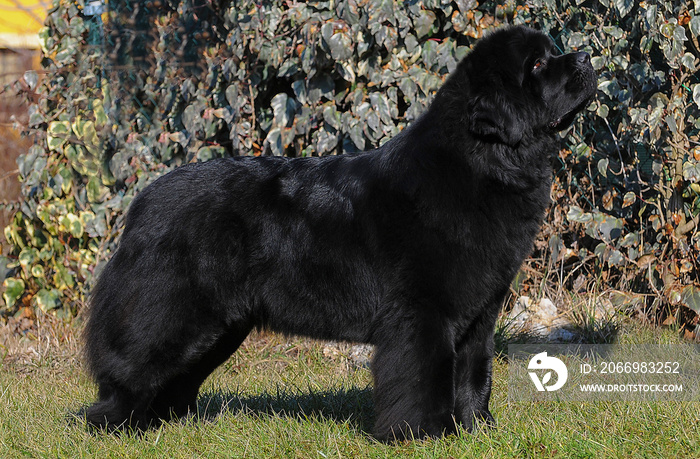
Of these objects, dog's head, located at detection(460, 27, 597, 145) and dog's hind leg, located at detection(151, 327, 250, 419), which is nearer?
dog's head, located at detection(460, 27, 597, 145)

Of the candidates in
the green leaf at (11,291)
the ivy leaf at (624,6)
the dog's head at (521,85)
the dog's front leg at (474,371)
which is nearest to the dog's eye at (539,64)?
the dog's head at (521,85)

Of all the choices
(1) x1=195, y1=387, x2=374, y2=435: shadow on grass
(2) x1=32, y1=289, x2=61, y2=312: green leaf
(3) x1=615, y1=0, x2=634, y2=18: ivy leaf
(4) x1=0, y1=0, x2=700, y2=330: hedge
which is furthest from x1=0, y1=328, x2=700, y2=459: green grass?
(3) x1=615, y1=0, x2=634, y2=18: ivy leaf

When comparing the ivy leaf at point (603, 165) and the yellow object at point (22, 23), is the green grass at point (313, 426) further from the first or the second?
the yellow object at point (22, 23)

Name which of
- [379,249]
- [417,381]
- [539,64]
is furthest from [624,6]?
[417,381]

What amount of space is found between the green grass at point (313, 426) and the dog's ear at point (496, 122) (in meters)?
1.09

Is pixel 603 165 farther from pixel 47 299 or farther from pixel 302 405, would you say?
pixel 47 299

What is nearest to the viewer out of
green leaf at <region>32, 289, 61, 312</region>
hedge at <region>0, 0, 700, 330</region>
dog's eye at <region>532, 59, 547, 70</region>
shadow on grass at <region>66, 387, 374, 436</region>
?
dog's eye at <region>532, 59, 547, 70</region>

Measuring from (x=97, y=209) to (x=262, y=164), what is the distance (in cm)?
233

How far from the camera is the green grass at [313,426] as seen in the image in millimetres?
2672

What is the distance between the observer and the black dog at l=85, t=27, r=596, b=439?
284cm

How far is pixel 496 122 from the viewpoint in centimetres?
282

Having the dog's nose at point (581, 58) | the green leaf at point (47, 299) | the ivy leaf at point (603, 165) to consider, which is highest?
the dog's nose at point (581, 58)

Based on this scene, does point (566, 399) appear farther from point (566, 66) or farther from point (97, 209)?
point (97, 209)

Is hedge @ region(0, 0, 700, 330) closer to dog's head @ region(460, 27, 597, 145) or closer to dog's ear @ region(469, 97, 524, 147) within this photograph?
dog's head @ region(460, 27, 597, 145)
